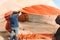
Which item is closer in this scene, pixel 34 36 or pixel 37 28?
pixel 34 36

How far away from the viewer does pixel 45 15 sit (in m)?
3.73

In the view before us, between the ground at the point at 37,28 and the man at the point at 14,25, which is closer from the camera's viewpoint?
the man at the point at 14,25

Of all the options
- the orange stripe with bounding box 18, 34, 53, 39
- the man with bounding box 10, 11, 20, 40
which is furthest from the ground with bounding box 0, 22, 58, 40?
the man with bounding box 10, 11, 20, 40

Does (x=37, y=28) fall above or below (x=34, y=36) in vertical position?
above

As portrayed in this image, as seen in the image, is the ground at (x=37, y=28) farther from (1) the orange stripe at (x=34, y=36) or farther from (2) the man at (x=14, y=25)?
(2) the man at (x=14, y=25)

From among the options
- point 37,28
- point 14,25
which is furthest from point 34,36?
point 14,25

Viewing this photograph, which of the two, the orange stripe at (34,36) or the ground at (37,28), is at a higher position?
the ground at (37,28)

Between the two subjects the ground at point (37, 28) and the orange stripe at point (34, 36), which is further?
the ground at point (37, 28)

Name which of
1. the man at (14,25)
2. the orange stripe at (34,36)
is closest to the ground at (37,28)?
the orange stripe at (34,36)

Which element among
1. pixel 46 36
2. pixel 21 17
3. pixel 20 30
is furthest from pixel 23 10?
pixel 46 36

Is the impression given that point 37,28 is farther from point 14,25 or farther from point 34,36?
point 14,25

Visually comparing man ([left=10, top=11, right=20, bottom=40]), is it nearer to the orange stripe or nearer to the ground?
the orange stripe

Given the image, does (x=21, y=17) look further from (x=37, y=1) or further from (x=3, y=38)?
(x=37, y=1)

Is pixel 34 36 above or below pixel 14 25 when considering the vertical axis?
below
